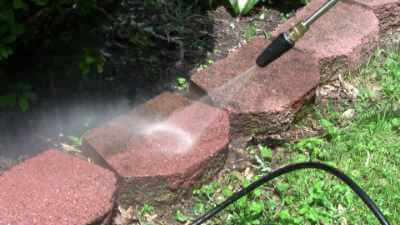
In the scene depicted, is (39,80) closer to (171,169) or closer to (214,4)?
(171,169)

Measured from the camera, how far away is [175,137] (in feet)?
7.22

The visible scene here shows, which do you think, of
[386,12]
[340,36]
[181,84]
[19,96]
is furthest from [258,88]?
[386,12]

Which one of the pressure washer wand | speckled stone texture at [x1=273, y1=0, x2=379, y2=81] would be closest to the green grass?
speckled stone texture at [x1=273, y1=0, x2=379, y2=81]

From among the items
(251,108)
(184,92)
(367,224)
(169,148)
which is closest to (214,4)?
(184,92)

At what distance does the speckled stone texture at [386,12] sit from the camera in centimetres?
302

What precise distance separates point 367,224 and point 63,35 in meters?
1.33

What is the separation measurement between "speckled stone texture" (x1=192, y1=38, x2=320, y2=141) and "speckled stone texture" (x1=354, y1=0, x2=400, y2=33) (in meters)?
0.61

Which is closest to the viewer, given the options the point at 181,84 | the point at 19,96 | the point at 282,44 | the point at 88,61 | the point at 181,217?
the point at 282,44

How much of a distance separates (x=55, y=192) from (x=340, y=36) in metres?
1.47

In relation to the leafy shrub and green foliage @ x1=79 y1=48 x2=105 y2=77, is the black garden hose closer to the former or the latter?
green foliage @ x1=79 y1=48 x2=105 y2=77

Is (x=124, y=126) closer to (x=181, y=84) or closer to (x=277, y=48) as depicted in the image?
(x=181, y=84)

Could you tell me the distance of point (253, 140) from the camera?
2.42 m

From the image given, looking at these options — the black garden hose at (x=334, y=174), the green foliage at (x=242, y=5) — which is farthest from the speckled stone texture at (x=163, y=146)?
the green foliage at (x=242, y=5)

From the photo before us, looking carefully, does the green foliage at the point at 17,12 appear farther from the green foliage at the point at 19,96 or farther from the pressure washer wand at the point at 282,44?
the pressure washer wand at the point at 282,44
